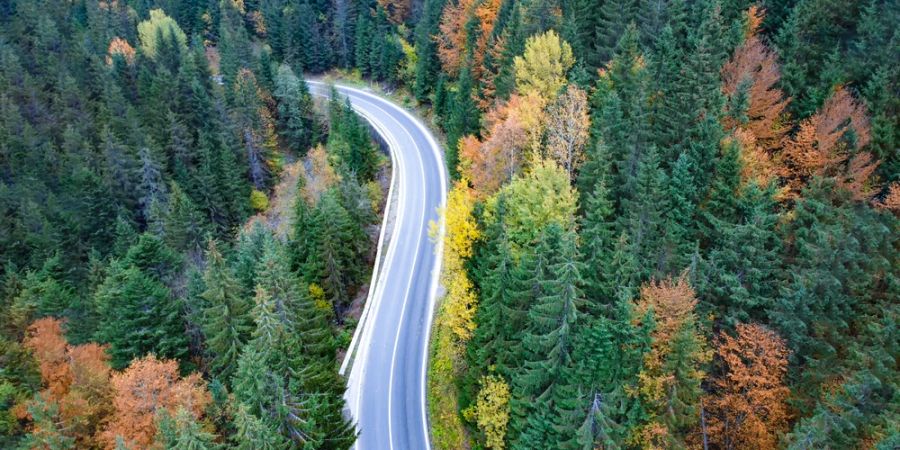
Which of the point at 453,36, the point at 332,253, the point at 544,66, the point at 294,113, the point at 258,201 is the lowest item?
the point at 258,201

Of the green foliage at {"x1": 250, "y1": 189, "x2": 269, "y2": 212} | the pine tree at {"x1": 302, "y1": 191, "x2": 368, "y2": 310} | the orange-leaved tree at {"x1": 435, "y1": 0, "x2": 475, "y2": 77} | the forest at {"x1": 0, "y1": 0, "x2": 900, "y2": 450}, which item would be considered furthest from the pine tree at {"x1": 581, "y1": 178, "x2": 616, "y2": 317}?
the green foliage at {"x1": 250, "y1": 189, "x2": 269, "y2": 212}

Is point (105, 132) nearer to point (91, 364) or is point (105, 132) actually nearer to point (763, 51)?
point (91, 364)

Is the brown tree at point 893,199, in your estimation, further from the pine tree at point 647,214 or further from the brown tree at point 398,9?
the brown tree at point 398,9

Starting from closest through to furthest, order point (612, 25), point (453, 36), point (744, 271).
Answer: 1. point (744, 271)
2. point (612, 25)
3. point (453, 36)

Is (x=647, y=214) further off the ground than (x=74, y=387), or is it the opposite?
(x=647, y=214)

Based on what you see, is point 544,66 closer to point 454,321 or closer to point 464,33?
point 454,321

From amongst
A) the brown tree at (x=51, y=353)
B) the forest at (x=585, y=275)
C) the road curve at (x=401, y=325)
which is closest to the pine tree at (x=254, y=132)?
the forest at (x=585, y=275)

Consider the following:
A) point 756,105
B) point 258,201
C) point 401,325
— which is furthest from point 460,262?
point 258,201
